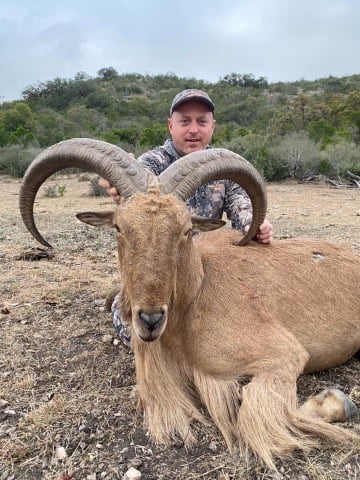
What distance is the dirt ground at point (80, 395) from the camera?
2.99 metres

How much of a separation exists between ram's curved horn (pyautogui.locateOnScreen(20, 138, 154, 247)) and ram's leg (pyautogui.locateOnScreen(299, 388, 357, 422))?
1.94m

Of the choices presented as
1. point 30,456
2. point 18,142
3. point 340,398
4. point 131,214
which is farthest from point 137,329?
point 18,142

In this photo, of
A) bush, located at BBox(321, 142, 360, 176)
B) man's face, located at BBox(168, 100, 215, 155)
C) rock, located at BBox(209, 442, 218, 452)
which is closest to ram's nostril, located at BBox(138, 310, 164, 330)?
rock, located at BBox(209, 442, 218, 452)

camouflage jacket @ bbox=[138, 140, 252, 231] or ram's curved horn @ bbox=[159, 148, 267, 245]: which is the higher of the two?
ram's curved horn @ bbox=[159, 148, 267, 245]

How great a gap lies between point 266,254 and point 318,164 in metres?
19.7

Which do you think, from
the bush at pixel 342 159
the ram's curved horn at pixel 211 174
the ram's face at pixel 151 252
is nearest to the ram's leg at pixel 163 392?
the ram's face at pixel 151 252

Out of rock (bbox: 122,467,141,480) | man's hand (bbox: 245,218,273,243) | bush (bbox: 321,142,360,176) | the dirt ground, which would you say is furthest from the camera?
bush (bbox: 321,142,360,176)

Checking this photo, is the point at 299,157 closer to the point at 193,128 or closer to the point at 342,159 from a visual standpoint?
the point at 342,159

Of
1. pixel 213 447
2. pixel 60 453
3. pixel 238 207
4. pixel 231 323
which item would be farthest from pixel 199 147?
pixel 60 453

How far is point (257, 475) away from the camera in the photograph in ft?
9.62

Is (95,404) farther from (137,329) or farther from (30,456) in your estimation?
(137,329)

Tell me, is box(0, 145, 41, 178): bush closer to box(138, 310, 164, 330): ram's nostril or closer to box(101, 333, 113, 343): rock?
box(101, 333, 113, 343): rock

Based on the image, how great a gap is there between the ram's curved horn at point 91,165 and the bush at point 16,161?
73.0 ft

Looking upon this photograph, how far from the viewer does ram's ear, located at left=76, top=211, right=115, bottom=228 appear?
3887mm
